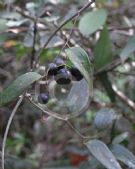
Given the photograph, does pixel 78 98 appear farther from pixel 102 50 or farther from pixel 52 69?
pixel 102 50

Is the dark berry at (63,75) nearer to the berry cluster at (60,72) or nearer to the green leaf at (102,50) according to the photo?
the berry cluster at (60,72)

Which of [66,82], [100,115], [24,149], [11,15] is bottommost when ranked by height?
[24,149]

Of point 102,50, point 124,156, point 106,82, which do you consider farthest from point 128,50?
point 124,156

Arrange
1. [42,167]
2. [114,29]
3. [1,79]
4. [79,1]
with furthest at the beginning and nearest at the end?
1. [1,79]
2. [79,1]
3. [42,167]
4. [114,29]

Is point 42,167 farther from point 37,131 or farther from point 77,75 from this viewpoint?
point 77,75

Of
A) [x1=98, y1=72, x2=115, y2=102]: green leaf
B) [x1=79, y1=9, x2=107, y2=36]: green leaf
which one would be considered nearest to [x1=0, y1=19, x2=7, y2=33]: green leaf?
[x1=79, y1=9, x2=107, y2=36]: green leaf

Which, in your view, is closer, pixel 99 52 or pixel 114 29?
pixel 99 52

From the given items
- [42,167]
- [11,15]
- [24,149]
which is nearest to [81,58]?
[11,15]
